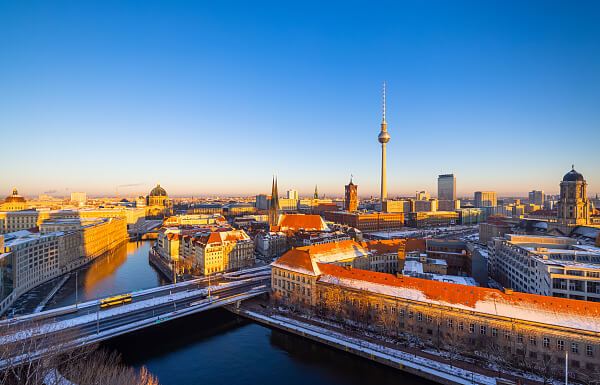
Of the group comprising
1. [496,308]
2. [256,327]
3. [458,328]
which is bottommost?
[256,327]

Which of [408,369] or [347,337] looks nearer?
[408,369]

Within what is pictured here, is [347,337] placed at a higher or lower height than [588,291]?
lower

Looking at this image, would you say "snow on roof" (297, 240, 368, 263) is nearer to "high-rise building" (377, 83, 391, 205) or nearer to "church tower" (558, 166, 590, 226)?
"church tower" (558, 166, 590, 226)

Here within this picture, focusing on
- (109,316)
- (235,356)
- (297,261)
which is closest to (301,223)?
(297,261)

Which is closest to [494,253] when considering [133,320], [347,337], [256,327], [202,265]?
[347,337]

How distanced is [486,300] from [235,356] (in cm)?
2686

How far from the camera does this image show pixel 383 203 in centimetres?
18112

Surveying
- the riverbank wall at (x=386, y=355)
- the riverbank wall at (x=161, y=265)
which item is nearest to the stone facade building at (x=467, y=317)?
the riverbank wall at (x=386, y=355)

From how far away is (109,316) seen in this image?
40.0 m

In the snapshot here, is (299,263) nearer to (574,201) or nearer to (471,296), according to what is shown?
(471,296)

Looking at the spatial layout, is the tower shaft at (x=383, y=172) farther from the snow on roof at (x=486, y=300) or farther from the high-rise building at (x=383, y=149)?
the snow on roof at (x=486, y=300)

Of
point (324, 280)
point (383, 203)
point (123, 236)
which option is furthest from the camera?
point (383, 203)

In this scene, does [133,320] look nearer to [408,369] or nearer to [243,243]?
[408,369]

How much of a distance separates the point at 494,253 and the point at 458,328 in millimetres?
38243
